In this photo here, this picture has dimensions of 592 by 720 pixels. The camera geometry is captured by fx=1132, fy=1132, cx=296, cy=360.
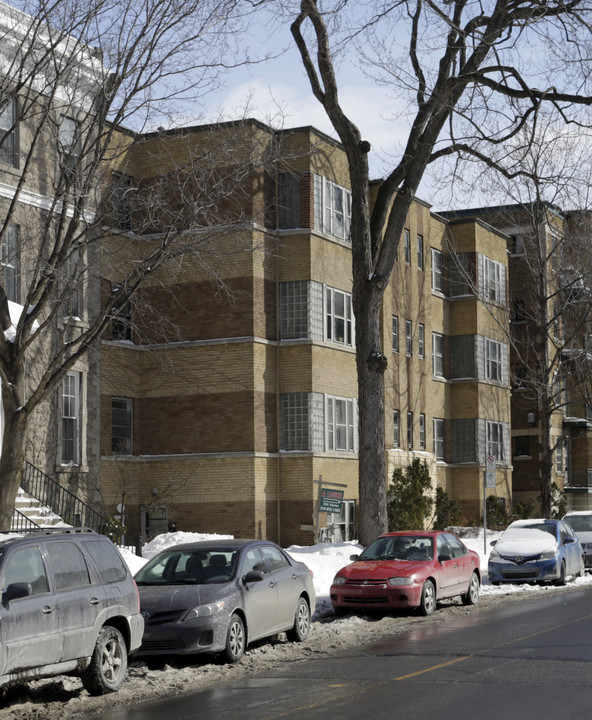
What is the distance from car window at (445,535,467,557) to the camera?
20.3 metres

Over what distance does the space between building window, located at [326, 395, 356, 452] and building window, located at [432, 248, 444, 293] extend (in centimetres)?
1108

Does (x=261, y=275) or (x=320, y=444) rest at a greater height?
(x=261, y=275)

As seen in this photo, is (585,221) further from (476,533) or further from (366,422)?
(366,422)

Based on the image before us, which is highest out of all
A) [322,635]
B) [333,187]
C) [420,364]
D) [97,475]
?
[333,187]

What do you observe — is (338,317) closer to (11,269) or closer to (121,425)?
(121,425)

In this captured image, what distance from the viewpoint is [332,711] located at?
976 centimetres

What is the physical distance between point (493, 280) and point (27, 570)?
1544 inches

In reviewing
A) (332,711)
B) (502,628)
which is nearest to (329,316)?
(502,628)

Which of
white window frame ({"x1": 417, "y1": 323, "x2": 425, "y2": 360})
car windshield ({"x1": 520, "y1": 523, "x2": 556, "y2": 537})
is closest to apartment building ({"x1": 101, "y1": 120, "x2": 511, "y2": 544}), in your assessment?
car windshield ({"x1": 520, "y1": 523, "x2": 556, "y2": 537})

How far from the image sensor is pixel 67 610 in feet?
35.4

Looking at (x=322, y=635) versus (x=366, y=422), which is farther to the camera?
(x=366, y=422)

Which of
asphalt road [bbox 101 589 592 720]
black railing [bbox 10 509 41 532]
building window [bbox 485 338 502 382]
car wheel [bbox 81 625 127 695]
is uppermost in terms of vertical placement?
building window [bbox 485 338 502 382]

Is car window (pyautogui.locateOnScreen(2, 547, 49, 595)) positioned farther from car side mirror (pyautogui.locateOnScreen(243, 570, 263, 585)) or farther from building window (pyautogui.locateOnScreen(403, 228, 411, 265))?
building window (pyautogui.locateOnScreen(403, 228, 411, 265))

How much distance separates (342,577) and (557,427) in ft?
135
